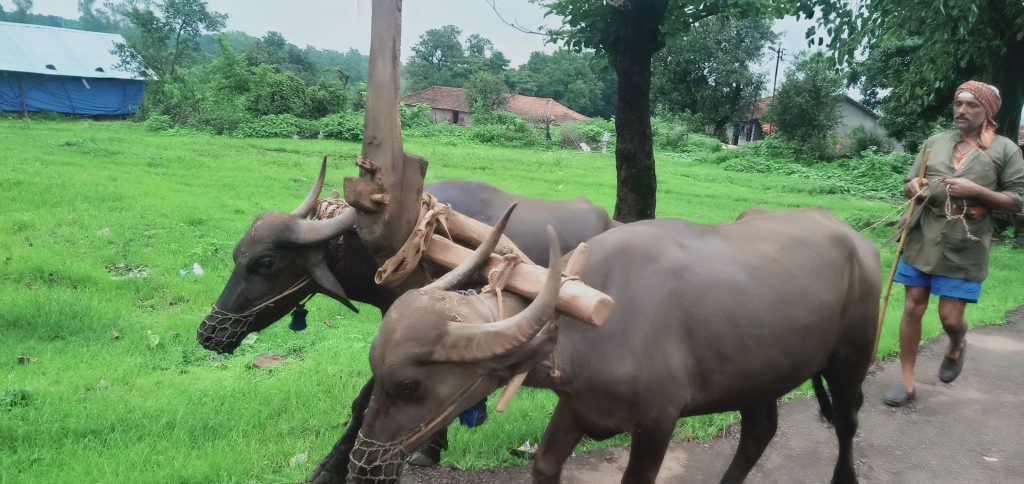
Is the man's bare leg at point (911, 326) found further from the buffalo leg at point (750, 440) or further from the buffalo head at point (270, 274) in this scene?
the buffalo head at point (270, 274)

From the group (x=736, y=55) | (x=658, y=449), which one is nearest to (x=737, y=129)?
(x=736, y=55)

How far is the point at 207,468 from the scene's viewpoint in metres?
3.67

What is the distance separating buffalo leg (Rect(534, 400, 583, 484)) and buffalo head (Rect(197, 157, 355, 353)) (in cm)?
145

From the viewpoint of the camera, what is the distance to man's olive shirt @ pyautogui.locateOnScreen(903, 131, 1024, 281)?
4.72 meters

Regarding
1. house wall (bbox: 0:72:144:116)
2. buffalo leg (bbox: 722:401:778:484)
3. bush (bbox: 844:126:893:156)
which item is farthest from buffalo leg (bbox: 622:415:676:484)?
house wall (bbox: 0:72:144:116)

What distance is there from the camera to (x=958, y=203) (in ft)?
15.9

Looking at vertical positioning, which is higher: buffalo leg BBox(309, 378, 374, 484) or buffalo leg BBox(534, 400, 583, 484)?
buffalo leg BBox(534, 400, 583, 484)

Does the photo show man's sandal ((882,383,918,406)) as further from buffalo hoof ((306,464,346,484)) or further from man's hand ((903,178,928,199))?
buffalo hoof ((306,464,346,484))

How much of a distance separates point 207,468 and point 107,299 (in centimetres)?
369

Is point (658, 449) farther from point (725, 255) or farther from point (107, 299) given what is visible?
point (107, 299)

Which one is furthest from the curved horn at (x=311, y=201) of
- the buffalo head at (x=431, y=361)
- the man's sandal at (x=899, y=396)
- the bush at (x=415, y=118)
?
the bush at (x=415, y=118)

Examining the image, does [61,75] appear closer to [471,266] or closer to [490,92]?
[490,92]

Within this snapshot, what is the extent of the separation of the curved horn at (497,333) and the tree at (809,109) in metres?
30.5

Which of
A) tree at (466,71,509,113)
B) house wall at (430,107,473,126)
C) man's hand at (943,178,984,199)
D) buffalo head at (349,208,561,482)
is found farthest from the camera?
house wall at (430,107,473,126)
